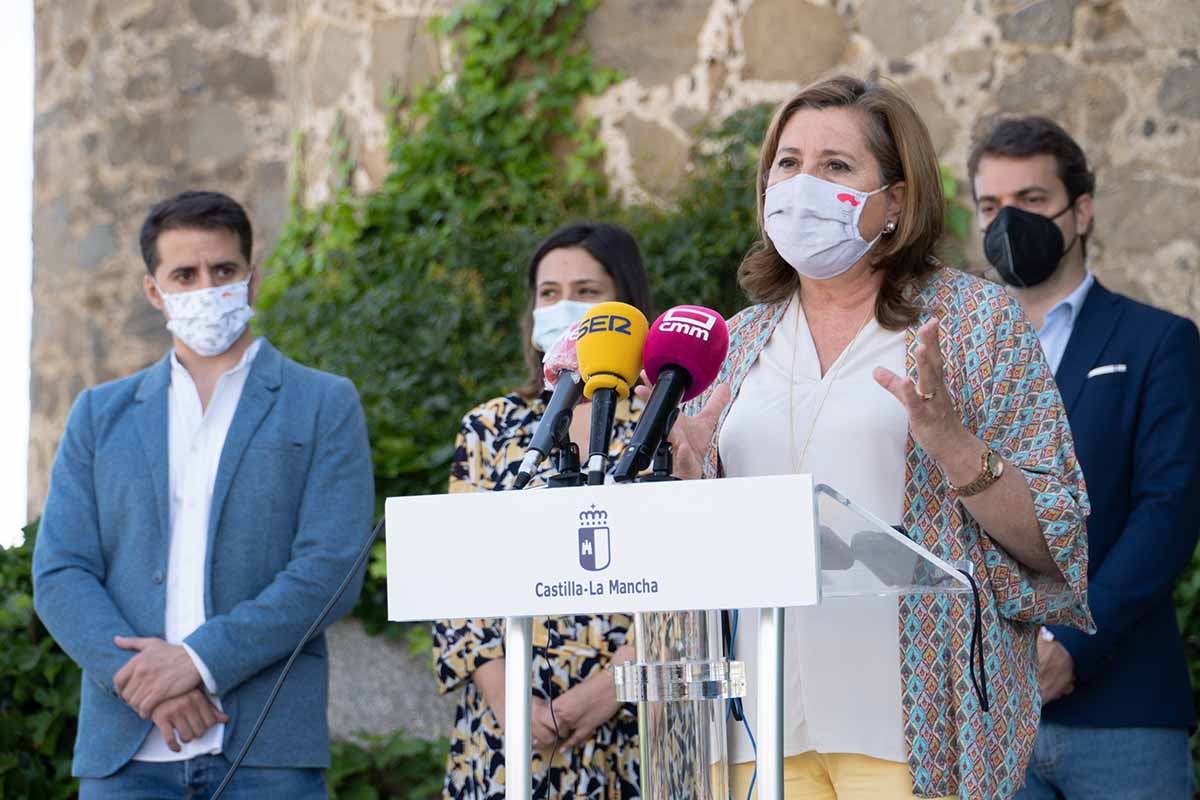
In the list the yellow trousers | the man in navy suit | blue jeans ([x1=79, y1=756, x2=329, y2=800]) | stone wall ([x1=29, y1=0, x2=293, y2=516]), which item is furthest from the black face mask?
stone wall ([x1=29, y1=0, x2=293, y2=516])

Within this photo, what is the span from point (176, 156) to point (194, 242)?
21.0 ft

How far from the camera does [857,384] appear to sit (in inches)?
104

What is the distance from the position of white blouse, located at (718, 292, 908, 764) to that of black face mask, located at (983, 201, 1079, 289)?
1.38 m

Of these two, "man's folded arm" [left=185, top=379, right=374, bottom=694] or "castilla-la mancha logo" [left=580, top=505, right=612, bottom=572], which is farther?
"man's folded arm" [left=185, top=379, right=374, bottom=694]

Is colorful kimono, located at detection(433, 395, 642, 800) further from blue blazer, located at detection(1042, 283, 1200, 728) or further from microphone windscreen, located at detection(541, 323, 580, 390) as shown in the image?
microphone windscreen, located at detection(541, 323, 580, 390)

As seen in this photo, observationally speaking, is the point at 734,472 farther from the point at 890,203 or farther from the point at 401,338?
the point at 401,338

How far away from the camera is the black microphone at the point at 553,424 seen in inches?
80.4

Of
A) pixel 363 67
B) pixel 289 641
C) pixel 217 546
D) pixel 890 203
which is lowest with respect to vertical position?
pixel 289 641

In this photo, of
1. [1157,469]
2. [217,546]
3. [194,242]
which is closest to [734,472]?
[1157,469]

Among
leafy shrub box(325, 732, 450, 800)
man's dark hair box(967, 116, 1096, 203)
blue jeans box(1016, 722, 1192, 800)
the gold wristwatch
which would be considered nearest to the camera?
the gold wristwatch

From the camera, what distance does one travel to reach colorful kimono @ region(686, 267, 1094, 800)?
243 cm

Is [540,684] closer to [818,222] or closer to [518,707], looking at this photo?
[818,222]

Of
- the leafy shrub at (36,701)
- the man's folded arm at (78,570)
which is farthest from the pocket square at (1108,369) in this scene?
the leafy shrub at (36,701)

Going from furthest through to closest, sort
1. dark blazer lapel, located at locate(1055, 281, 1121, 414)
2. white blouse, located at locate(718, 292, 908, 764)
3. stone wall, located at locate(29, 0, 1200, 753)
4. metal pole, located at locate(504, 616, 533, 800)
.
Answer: stone wall, located at locate(29, 0, 1200, 753) < dark blazer lapel, located at locate(1055, 281, 1121, 414) < white blouse, located at locate(718, 292, 908, 764) < metal pole, located at locate(504, 616, 533, 800)
